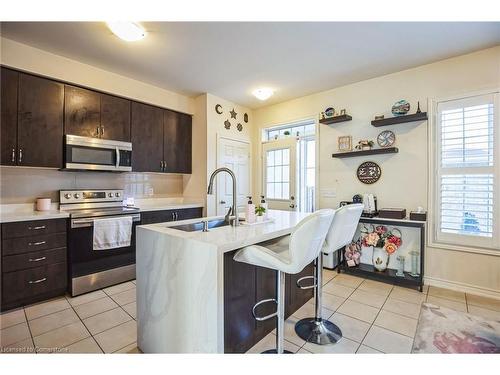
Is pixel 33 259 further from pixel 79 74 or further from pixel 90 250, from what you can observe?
pixel 79 74

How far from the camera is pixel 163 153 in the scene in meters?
3.88

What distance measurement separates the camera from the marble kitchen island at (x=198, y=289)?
1.31 m

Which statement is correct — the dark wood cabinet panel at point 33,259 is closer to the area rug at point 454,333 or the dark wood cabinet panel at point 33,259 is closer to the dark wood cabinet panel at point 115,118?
the dark wood cabinet panel at point 115,118

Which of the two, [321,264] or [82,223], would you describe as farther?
[82,223]

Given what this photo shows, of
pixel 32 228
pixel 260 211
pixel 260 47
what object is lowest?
pixel 32 228

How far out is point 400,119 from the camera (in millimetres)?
3061

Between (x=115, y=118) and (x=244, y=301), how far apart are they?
9.64 feet

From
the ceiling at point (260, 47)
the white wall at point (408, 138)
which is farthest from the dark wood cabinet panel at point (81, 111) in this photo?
the white wall at point (408, 138)

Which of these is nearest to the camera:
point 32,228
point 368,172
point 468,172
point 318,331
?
point 318,331

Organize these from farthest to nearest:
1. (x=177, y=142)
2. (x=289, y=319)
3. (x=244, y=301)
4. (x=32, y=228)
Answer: (x=177, y=142) < (x=32, y=228) < (x=289, y=319) < (x=244, y=301)

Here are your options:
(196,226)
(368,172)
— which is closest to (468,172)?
(368,172)

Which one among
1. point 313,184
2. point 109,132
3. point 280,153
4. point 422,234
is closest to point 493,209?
point 422,234

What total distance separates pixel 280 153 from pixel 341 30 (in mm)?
2302

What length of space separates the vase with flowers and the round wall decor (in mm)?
679
